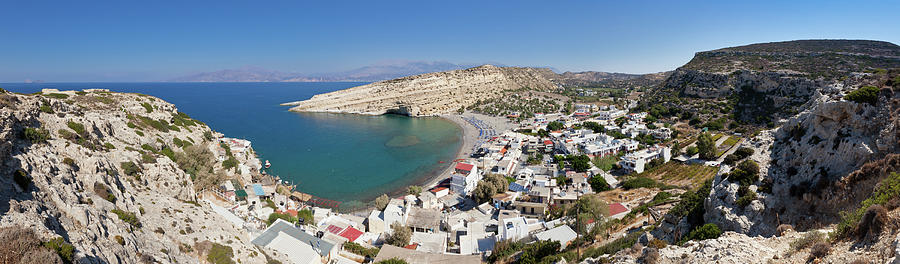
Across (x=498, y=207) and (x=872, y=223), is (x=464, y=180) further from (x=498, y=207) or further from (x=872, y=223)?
(x=872, y=223)

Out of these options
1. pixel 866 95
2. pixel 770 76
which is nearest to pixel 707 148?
pixel 866 95

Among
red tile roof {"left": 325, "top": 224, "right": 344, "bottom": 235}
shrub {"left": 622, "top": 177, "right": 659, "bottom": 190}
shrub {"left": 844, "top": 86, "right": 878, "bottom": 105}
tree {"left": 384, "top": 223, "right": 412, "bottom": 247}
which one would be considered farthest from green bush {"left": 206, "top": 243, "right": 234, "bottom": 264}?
shrub {"left": 622, "top": 177, "right": 659, "bottom": 190}

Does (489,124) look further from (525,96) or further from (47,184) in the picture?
(47,184)

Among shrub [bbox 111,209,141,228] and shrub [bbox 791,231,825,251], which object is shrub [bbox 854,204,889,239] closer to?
shrub [bbox 791,231,825,251]

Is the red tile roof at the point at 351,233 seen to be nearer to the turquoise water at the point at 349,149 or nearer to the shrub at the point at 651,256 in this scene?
the turquoise water at the point at 349,149

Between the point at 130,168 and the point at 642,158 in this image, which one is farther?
the point at 642,158

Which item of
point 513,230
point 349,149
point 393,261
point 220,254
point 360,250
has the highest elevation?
point 220,254

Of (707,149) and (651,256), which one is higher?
(651,256)

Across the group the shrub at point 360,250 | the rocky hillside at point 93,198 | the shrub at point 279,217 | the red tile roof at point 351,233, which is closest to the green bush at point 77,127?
the rocky hillside at point 93,198
